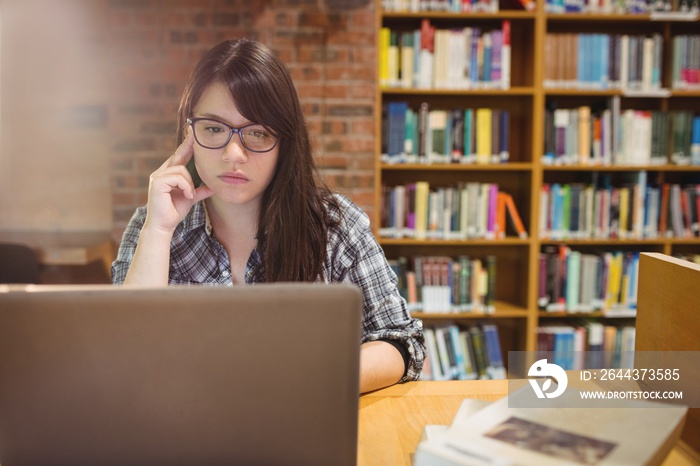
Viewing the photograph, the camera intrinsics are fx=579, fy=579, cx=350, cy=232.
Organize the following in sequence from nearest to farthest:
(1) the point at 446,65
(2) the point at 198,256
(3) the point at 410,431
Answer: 1. (3) the point at 410,431
2. (2) the point at 198,256
3. (1) the point at 446,65

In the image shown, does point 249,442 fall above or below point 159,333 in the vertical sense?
below

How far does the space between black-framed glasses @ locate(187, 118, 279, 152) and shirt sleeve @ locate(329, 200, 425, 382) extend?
0.94ft

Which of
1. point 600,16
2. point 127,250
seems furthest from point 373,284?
point 600,16

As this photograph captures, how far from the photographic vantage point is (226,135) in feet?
4.08

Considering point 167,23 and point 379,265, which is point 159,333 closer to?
point 379,265

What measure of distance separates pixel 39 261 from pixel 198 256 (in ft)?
6.36

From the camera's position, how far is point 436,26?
112 inches

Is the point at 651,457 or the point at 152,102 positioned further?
the point at 152,102

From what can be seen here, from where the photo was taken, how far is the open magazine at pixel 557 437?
0.57m

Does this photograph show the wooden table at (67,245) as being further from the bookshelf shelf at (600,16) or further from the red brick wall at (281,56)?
the bookshelf shelf at (600,16)

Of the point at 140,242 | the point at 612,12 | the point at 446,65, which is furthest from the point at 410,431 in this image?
the point at 612,12

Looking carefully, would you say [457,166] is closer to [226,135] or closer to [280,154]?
→ [280,154]

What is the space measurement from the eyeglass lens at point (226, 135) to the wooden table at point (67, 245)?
186 cm

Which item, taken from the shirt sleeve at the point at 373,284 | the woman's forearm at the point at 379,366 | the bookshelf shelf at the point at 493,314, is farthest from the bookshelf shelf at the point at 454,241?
the woman's forearm at the point at 379,366
